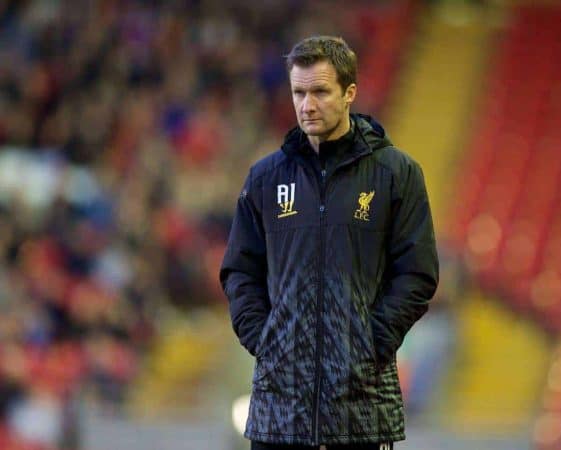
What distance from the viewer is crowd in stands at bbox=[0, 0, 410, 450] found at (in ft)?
32.1

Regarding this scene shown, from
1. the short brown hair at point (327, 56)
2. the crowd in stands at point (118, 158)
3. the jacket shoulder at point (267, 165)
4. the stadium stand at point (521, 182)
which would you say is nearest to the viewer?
the short brown hair at point (327, 56)

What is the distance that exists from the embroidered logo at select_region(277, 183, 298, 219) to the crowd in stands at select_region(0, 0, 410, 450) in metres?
5.80

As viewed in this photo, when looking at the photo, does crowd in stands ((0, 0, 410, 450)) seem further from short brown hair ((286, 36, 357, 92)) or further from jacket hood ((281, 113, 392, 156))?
short brown hair ((286, 36, 357, 92))

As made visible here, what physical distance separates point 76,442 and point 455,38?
5248mm

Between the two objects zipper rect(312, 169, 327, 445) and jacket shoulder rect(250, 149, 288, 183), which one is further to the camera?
jacket shoulder rect(250, 149, 288, 183)

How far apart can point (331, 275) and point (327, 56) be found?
518 millimetres

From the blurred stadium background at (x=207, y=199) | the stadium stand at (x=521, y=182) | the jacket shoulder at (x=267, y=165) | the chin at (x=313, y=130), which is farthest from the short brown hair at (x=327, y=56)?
the stadium stand at (x=521, y=182)

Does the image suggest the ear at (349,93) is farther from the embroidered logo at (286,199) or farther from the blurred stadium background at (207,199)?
the blurred stadium background at (207,199)

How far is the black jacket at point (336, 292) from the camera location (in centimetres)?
317

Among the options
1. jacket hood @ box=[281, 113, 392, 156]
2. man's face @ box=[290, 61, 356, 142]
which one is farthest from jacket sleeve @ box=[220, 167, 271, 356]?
man's face @ box=[290, 61, 356, 142]

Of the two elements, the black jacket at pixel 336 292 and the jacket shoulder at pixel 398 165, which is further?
the jacket shoulder at pixel 398 165

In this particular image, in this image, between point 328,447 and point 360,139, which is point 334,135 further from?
point 328,447

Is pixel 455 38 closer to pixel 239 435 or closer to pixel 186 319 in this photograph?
pixel 186 319

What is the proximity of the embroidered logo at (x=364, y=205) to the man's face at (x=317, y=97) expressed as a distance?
177mm
